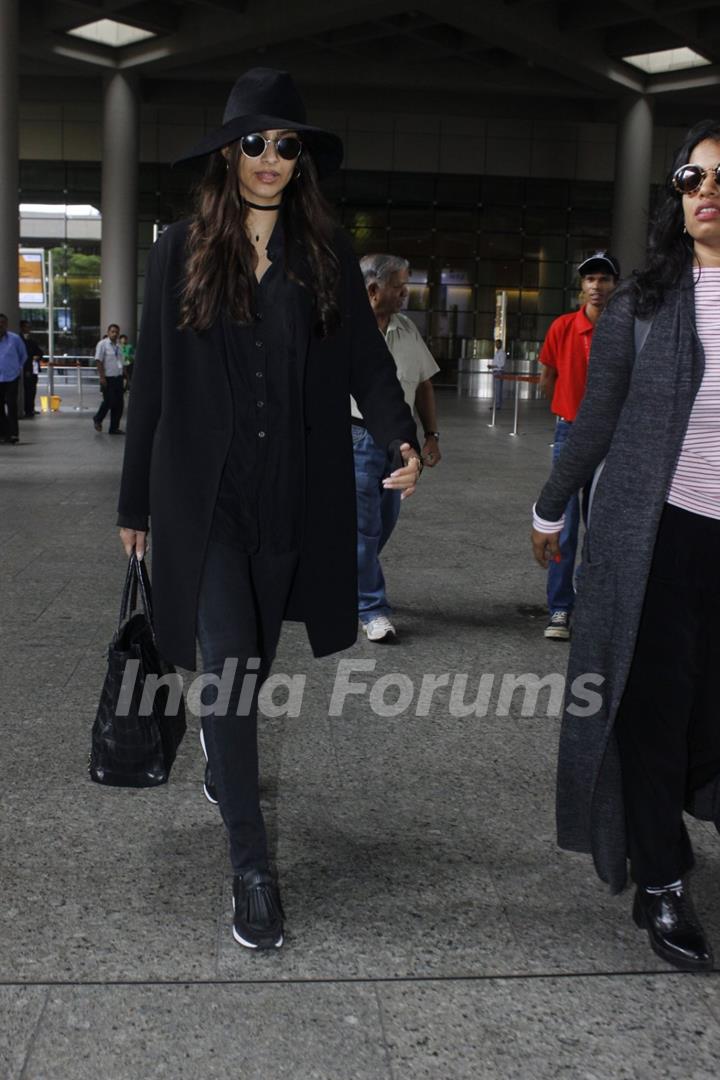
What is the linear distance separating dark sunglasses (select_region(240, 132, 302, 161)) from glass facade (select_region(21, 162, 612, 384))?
36.0 m

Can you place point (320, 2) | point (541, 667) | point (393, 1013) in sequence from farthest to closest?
1. point (320, 2)
2. point (541, 667)
3. point (393, 1013)

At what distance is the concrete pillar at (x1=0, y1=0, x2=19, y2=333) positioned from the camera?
22.5 m

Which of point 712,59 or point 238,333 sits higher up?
point 712,59

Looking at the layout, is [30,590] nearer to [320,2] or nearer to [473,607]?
[473,607]

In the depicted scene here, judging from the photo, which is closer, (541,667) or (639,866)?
(639,866)

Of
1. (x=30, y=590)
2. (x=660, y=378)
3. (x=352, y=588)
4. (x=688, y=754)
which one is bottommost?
(x=30, y=590)

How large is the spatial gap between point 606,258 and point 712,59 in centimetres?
2900

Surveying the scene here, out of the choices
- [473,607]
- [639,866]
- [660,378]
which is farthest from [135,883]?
[473,607]

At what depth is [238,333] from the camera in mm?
3027

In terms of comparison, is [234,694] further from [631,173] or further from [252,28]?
[631,173]

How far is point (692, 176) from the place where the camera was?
9.34ft

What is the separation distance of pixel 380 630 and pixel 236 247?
3327mm

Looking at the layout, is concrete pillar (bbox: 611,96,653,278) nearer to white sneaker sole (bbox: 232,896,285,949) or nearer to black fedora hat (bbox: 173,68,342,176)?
black fedora hat (bbox: 173,68,342,176)

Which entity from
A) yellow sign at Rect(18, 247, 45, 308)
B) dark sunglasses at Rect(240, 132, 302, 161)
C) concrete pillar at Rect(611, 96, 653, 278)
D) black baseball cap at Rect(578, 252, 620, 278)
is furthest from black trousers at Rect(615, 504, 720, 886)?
concrete pillar at Rect(611, 96, 653, 278)
